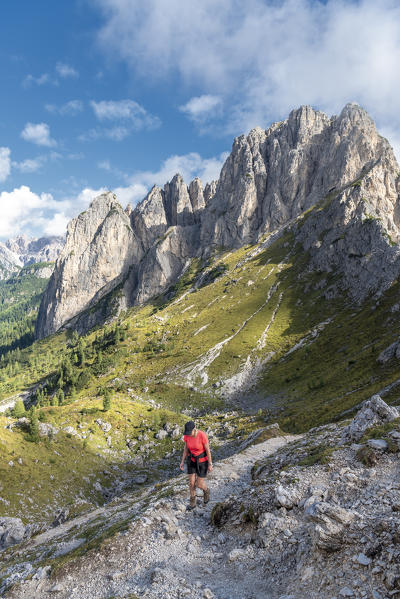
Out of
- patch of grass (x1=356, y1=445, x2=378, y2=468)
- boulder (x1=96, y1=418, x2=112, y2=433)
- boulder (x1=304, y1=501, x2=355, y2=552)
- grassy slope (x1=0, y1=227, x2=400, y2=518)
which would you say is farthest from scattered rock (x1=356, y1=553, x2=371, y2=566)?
boulder (x1=96, y1=418, x2=112, y2=433)

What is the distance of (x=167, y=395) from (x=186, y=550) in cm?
8712

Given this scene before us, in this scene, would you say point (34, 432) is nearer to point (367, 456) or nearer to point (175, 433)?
point (175, 433)

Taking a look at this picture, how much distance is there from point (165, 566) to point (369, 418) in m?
15.8

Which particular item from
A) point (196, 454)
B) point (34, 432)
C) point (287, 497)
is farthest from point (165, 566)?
point (34, 432)

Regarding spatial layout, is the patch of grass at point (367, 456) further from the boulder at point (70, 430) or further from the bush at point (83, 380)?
the bush at point (83, 380)

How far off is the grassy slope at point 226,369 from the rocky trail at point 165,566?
23.6 m

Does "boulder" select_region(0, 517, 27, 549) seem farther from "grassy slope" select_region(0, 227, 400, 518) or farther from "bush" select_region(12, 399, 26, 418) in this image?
"bush" select_region(12, 399, 26, 418)

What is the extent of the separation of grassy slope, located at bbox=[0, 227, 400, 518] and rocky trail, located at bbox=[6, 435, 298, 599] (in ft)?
77.4

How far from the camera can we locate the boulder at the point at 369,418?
1945 centimetres

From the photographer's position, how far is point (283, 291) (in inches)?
6412

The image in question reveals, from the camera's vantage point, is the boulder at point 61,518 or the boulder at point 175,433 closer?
the boulder at point 61,518

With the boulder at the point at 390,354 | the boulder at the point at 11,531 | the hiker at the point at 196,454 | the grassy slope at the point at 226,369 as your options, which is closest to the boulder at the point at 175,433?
the grassy slope at the point at 226,369

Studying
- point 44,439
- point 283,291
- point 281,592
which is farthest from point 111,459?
point 283,291

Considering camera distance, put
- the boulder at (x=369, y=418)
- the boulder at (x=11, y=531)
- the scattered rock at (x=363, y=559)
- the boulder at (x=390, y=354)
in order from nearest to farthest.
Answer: the scattered rock at (x=363, y=559) < the boulder at (x=369, y=418) < the boulder at (x=11, y=531) < the boulder at (x=390, y=354)
